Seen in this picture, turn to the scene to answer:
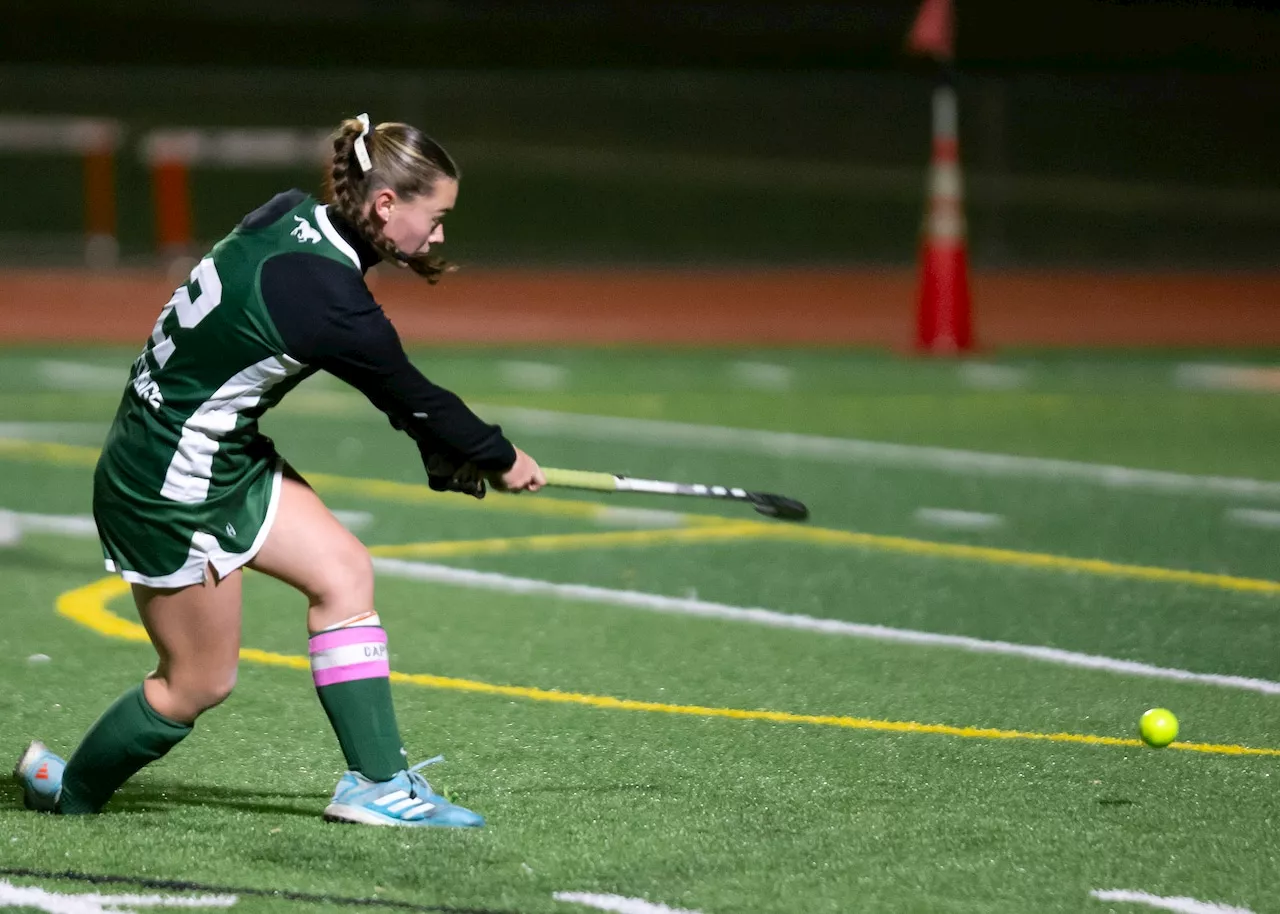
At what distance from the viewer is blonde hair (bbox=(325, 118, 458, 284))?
16.4 ft

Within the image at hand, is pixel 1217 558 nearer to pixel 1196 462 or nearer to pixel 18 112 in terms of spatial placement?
pixel 1196 462

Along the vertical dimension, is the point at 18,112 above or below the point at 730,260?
above

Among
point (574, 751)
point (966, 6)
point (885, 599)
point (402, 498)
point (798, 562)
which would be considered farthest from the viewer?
point (966, 6)

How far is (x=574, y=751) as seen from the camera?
607 centimetres

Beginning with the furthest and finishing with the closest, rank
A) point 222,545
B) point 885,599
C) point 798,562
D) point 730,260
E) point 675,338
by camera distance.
A: 1. point 730,260
2. point 675,338
3. point 798,562
4. point 885,599
5. point 222,545

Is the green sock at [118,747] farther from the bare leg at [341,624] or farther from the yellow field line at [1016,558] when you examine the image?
the yellow field line at [1016,558]

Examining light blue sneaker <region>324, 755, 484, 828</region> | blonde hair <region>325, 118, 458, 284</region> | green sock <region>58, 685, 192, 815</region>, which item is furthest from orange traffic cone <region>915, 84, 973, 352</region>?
green sock <region>58, 685, 192, 815</region>

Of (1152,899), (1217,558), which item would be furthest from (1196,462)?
(1152,899)

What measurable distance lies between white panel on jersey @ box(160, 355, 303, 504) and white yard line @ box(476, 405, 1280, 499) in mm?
6430

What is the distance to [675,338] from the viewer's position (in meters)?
18.6

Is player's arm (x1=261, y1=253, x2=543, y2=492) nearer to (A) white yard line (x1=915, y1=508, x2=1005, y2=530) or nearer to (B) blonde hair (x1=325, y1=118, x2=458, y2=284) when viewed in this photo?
(B) blonde hair (x1=325, y1=118, x2=458, y2=284)

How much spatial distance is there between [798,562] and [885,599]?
2.61 feet

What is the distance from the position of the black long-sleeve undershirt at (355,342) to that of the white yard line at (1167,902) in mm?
1677

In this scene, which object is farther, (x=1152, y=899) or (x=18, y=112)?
(x=18, y=112)
